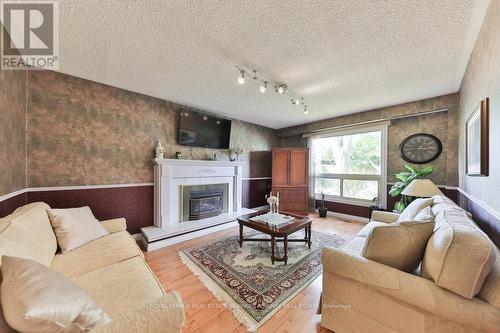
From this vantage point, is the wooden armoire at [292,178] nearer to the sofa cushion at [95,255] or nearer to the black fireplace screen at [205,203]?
the black fireplace screen at [205,203]

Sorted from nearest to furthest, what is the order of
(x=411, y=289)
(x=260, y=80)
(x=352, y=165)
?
(x=411, y=289) < (x=260, y=80) < (x=352, y=165)

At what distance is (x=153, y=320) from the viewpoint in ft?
2.60

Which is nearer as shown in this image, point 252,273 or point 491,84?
point 491,84

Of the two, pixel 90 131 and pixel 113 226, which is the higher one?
pixel 90 131

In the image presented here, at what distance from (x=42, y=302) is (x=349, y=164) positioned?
4.89m

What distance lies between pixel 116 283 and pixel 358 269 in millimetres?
1631

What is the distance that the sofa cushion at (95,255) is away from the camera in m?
1.44

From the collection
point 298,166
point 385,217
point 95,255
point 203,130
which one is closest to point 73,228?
point 95,255

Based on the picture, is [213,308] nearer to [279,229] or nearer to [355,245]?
[279,229]

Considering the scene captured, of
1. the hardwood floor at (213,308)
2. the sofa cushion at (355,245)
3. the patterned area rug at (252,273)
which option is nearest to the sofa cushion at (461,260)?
Answer: the sofa cushion at (355,245)

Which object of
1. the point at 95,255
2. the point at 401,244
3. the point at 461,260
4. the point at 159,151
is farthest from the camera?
the point at 159,151

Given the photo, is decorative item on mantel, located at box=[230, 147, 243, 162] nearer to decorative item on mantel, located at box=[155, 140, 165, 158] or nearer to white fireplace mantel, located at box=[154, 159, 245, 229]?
white fireplace mantel, located at box=[154, 159, 245, 229]

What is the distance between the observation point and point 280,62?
83.3 inches

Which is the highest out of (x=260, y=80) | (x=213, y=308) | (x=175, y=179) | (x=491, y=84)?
(x=260, y=80)
